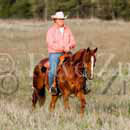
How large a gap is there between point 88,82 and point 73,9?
61073mm

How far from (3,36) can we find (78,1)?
39.2 m

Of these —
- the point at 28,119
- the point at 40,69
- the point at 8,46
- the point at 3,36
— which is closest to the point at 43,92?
the point at 40,69

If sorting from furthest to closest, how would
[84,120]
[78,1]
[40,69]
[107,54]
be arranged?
[78,1] < [107,54] < [40,69] < [84,120]

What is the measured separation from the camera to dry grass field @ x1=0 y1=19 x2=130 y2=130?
7.44 m

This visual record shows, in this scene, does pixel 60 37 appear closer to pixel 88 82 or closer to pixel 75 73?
pixel 75 73

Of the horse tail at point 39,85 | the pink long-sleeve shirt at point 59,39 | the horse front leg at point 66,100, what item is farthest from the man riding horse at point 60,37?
the horse tail at point 39,85

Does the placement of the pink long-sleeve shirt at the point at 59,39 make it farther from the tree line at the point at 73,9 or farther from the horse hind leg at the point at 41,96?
the tree line at the point at 73,9

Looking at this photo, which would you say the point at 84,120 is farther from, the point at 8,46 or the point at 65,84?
the point at 8,46

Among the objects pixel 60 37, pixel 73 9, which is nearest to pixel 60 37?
pixel 60 37

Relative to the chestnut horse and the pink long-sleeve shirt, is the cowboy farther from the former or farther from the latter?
the chestnut horse

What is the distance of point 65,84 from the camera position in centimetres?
990

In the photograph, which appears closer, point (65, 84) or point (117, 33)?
point (65, 84)

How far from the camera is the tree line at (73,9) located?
7331 cm

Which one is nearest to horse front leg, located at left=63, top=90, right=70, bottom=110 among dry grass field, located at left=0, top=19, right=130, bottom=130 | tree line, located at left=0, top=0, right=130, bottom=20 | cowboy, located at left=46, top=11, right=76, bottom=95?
dry grass field, located at left=0, top=19, right=130, bottom=130
